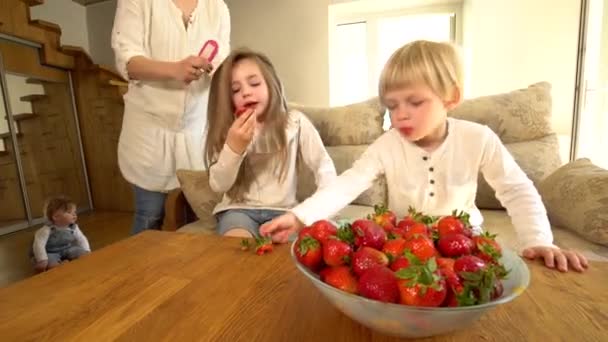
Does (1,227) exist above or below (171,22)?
below

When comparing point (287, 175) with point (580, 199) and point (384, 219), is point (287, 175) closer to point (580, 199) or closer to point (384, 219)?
point (384, 219)

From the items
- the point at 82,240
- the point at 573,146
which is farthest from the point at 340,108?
the point at 82,240

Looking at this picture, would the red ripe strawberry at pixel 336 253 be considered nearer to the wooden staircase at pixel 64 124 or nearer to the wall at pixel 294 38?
the wall at pixel 294 38

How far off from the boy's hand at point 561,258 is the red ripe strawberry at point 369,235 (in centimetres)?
35

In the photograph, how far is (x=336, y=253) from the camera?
42cm

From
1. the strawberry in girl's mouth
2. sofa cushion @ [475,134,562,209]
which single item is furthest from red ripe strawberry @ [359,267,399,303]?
sofa cushion @ [475,134,562,209]

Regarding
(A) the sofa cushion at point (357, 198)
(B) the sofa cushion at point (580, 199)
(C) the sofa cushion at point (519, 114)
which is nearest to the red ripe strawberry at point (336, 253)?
(B) the sofa cushion at point (580, 199)

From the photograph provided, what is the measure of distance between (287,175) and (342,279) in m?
0.83

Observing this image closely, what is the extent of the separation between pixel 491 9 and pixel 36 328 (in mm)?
2859

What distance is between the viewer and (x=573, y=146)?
1.81m

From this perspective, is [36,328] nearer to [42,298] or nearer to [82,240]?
[42,298]

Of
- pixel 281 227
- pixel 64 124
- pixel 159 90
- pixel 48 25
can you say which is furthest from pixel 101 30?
pixel 281 227

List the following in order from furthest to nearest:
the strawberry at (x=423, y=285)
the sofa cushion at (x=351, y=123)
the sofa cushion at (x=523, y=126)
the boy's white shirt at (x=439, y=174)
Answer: the sofa cushion at (x=351, y=123) < the sofa cushion at (x=523, y=126) < the boy's white shirt at (x=439, y=174) < the strawberry at (x=423, y=285)

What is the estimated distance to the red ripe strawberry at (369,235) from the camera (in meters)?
0.45
